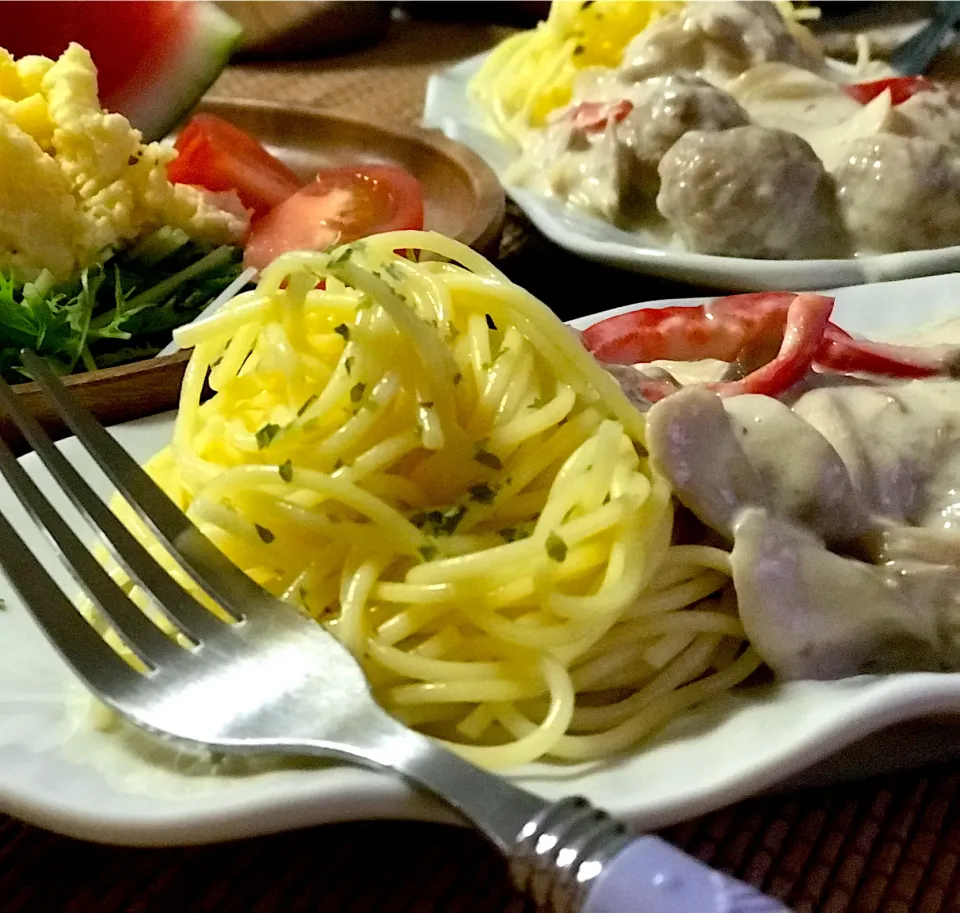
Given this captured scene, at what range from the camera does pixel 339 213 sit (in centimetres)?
210

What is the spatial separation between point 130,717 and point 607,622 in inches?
15.6

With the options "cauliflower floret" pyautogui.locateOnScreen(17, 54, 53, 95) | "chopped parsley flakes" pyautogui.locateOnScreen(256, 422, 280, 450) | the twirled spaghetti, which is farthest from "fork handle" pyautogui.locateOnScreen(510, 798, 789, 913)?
"cauliflower floret" pyautogui.locateOnScreen(17, 54, 53, 95)

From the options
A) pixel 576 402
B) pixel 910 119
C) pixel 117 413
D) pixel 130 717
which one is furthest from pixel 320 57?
pixel 130 717

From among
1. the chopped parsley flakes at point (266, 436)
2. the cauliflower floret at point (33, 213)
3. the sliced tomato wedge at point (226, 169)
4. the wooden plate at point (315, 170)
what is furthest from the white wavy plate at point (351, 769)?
the sliced tomato wedge at point (226, 169)

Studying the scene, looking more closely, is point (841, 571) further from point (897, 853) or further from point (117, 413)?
point (117, 413)

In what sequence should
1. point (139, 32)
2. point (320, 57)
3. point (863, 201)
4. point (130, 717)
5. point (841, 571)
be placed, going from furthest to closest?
point (320, 57) → point (139, 32) → point (863, 201) → point (841, 571) → point (130, 717)

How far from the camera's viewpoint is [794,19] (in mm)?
3053

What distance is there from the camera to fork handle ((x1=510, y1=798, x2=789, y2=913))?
627mm

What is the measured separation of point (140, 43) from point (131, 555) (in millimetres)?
1925

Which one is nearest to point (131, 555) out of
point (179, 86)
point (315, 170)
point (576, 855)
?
point (576, 855)

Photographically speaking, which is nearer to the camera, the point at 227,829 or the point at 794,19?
the point at 227,829

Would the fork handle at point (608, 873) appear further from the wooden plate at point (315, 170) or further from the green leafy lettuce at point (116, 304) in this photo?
the green leafy lettuce at point (116, 304)

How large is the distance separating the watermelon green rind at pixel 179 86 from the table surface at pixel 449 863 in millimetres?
1879

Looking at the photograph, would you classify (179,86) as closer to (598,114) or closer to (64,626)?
(598,114)
